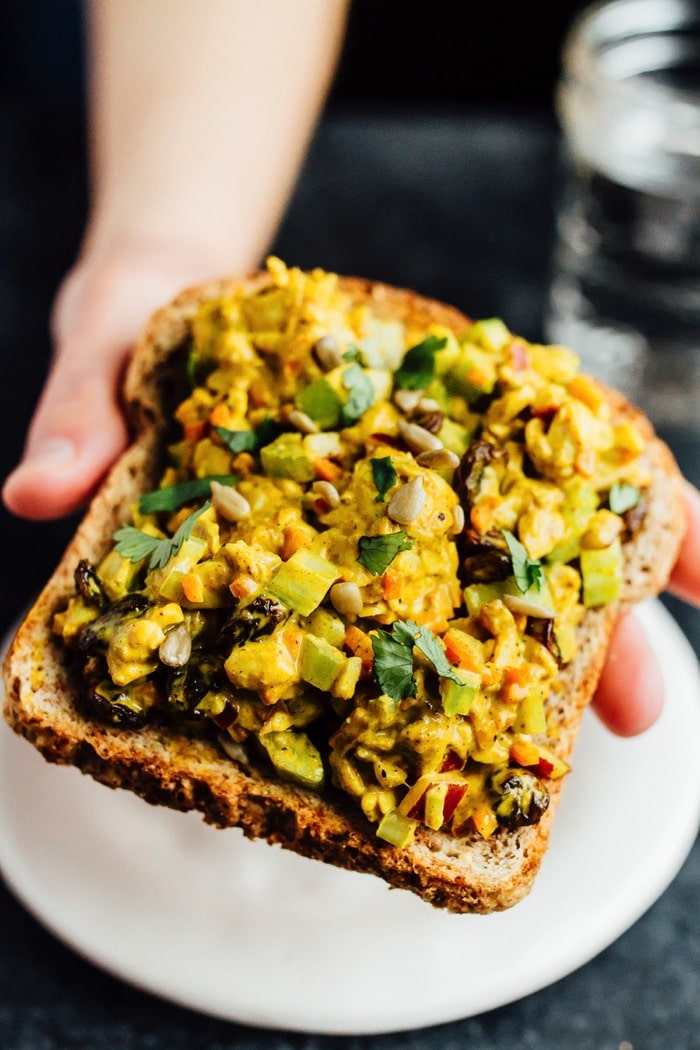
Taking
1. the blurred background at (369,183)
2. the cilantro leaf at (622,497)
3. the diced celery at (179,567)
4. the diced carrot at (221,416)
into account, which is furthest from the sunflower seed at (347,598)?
the blurred background at (369,183)

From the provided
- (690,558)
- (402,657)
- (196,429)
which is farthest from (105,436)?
(690,558)

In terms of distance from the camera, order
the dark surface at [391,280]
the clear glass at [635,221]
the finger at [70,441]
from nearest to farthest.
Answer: the dark surface at [391,280] → the finger at [70,441] → the clear glass at [635,221]

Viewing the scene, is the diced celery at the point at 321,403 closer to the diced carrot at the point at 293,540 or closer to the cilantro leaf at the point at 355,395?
the cilantro leaf at the point at 355,395

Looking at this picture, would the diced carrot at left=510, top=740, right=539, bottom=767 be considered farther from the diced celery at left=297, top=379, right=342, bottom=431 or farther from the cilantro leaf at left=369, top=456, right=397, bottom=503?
Answer: the diced celery at left=297, top=379, right=342, bottom=431

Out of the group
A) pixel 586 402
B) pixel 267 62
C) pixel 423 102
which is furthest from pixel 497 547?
pixel 423 102

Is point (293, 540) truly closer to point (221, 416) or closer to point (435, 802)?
point (221, 416)

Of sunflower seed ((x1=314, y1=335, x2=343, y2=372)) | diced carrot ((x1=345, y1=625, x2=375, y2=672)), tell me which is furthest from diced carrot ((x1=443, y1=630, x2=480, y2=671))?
sunflower seed ((x1=314, y1=335, x2=343, y2=372))

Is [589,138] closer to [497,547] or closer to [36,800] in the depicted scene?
[497,547]
